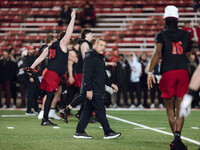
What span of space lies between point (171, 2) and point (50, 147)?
66.6 ft

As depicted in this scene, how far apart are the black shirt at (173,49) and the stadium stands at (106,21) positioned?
49.4 ft

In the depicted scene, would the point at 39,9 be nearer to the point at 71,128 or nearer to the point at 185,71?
the point at 71,128

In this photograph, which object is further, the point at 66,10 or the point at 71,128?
the point at 66,10

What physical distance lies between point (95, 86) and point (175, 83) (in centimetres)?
140

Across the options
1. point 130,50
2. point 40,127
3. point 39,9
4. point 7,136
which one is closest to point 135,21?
point 130,50

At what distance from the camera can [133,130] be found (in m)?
8.31

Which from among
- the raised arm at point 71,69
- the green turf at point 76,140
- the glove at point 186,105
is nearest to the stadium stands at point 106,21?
the raised arm at point 71,69

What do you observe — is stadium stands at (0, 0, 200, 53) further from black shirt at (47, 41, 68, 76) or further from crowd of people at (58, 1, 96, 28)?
black shirt at (47, 41, 68, 76)

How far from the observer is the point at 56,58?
912 centimetres

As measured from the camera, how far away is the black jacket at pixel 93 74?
A: 6.80 metres

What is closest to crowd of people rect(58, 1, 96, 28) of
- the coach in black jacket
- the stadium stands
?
the stadium stands

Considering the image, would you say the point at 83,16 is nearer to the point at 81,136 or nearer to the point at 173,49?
the point at 81,136

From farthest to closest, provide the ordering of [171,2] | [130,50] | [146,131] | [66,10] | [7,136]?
[171,2] → [66,10] → [130,50] → [146,131] → [7,136]

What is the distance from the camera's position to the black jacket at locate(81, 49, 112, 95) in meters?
6.80
